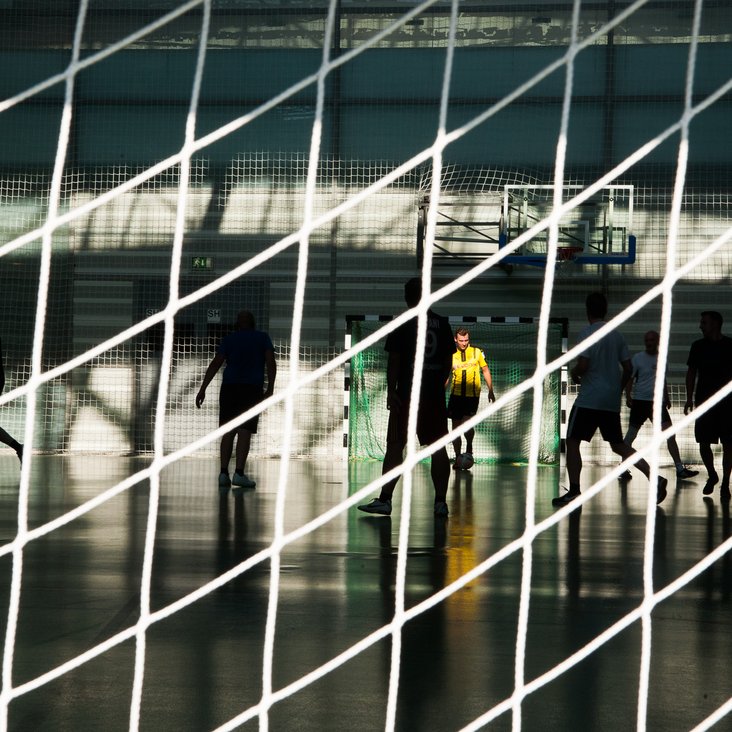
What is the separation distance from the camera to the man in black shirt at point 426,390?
21.7ft

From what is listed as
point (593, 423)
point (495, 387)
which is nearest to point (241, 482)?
point (593, 423)

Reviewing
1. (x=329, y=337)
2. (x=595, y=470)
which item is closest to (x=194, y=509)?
(x=595, y=470)

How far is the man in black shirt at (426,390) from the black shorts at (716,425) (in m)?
3.03

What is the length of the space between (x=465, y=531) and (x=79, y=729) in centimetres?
387

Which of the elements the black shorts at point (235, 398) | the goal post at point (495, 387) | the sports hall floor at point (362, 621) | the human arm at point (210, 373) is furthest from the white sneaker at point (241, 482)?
the goal post at point (495, 387)

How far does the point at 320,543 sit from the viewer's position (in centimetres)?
556

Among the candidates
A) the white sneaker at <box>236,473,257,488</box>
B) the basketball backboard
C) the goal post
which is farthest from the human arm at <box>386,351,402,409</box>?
the goal post

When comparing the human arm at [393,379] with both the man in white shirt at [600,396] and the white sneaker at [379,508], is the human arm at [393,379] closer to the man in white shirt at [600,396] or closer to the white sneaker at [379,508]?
the white sneaker at [379,508]

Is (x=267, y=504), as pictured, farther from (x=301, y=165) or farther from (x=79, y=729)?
(x=301, y=165)

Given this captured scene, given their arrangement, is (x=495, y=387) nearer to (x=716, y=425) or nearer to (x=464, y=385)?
(x=464, y=385)

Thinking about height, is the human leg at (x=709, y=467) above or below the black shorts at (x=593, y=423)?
below

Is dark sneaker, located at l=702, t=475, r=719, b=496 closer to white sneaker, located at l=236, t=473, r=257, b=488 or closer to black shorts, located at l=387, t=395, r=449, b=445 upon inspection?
black shorts, located at l=387, t=395, r=449, b=445

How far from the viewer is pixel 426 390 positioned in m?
6.70

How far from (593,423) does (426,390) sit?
4.91ft
